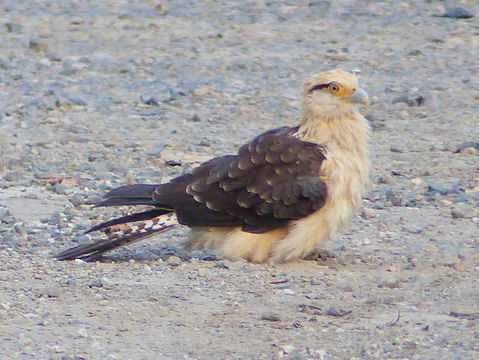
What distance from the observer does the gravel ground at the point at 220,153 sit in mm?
6285

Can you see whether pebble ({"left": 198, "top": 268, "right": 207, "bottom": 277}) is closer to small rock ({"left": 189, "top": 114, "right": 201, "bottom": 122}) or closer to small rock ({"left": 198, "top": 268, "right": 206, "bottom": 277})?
small rock ({"left": 198, "top": 268, "right": 206, "bottom": 277})

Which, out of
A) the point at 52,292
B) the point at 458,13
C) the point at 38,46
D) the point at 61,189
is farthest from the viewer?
the point at 458,13

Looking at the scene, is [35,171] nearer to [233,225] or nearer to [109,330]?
[233,225]

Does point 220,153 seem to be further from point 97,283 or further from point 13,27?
point 13,27

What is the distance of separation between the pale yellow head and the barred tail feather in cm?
127

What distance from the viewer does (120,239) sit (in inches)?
307

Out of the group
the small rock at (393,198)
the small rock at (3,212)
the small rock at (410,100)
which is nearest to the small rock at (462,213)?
the small rock at (393,198)

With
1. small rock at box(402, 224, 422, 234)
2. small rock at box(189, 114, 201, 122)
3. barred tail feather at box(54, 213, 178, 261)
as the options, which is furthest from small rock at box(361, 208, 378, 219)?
small rock at box(189, 114, 201, 122)

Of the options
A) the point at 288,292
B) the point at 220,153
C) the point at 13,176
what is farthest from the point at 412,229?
the point at 13,176

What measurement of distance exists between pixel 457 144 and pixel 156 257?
12.4 feet

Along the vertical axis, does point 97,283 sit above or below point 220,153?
above

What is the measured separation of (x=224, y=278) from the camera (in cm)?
729

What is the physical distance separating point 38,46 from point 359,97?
7461mm

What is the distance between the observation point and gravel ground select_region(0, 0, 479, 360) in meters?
6.29
